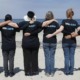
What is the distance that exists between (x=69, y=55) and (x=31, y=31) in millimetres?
1484

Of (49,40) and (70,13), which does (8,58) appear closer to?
(49,40)

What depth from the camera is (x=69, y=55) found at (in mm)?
12945

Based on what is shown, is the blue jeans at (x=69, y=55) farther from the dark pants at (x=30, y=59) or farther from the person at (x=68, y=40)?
the dark pants at (x=30, y=59)

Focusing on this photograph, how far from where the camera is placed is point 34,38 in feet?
41.8

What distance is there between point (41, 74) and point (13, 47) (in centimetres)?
136

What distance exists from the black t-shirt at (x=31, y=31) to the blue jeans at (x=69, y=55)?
95 centimetres

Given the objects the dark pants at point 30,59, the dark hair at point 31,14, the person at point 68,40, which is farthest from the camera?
the dark pants at point 30,59

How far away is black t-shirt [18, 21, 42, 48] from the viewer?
12.6 meters

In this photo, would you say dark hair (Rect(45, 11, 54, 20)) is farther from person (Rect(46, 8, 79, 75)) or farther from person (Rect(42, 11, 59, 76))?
person (Rect(46, 8, 79, 75))

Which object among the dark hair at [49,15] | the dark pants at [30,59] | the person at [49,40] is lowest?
the dark pants at [30,59]

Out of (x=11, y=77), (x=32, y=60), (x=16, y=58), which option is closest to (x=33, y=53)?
(x=32, y=60)

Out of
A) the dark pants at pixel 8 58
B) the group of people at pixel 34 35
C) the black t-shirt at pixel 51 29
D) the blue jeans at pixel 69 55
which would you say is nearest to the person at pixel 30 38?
the group of people at pixel 34 35

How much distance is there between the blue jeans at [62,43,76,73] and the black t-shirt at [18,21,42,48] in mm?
948

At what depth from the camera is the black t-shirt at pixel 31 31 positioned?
41.4 feet
